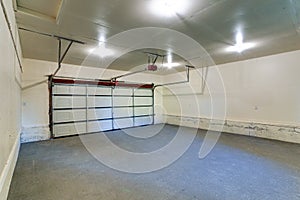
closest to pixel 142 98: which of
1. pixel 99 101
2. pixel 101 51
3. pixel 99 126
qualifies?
pixel 99 101

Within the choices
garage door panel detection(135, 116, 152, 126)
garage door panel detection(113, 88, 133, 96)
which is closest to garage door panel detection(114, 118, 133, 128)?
garage door panel detection(135, 116, 152, 126)

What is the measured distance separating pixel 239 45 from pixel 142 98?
208 inches

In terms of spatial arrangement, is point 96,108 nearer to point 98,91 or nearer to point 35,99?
point 98,91

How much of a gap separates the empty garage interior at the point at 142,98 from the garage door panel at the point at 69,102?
0.04 metres

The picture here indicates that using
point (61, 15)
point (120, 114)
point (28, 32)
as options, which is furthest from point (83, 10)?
point (120, 114)

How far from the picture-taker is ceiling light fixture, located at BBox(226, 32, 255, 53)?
4117 millimetres

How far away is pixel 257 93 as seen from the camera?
6.14 metres

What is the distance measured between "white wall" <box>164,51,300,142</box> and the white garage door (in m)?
2.57

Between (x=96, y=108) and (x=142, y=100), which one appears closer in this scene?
(x=96, y=108)

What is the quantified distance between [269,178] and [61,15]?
435 cm

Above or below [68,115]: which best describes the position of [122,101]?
above

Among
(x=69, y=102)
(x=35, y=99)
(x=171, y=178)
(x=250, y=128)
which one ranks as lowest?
(x=171, y=178)

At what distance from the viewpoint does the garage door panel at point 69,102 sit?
639 cm

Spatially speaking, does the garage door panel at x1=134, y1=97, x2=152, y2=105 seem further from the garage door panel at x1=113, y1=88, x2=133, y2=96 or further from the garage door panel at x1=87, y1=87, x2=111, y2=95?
the garage door panel at x1=87, y1=87, x2=111, y2=95
